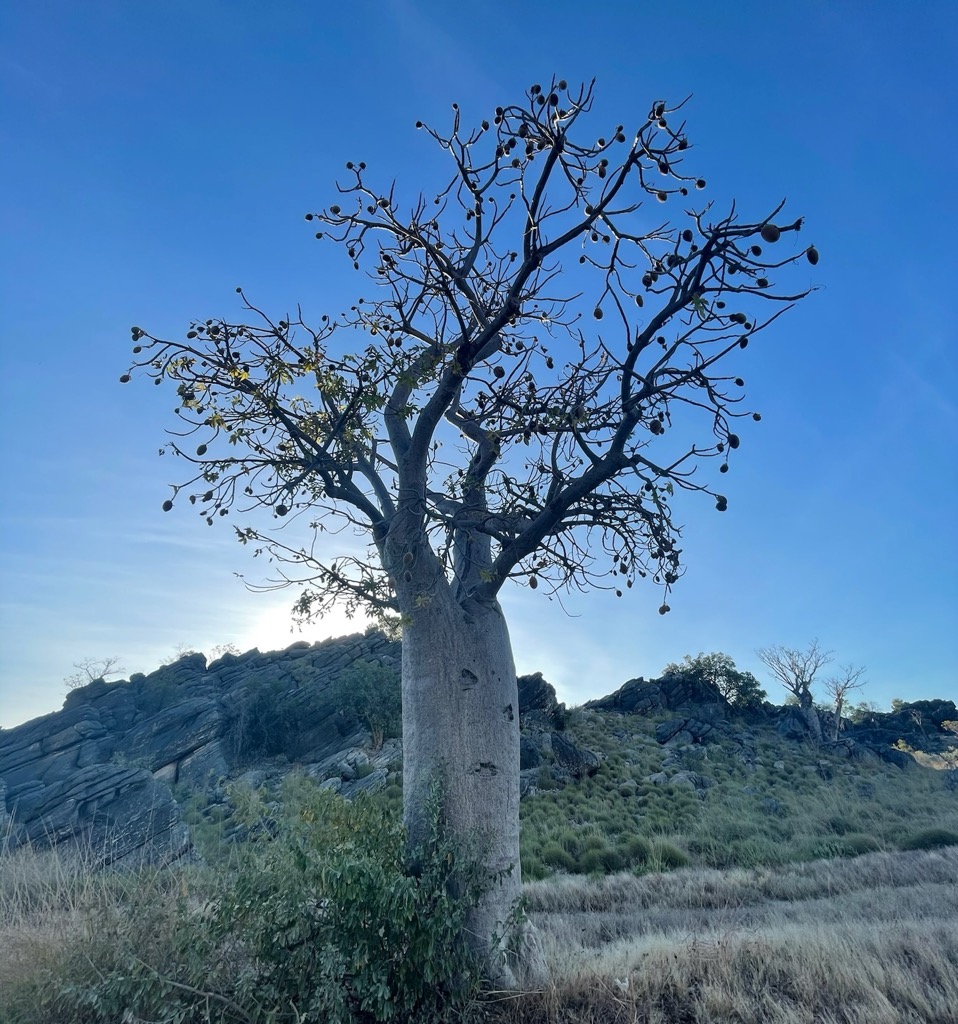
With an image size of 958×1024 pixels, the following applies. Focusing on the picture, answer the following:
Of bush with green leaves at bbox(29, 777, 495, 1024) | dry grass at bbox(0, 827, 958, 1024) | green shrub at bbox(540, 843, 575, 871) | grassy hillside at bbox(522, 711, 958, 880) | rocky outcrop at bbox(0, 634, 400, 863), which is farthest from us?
rocky outcrop at bbox(0, 634, 400, 863)

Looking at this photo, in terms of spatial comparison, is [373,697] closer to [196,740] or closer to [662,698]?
[196,740]

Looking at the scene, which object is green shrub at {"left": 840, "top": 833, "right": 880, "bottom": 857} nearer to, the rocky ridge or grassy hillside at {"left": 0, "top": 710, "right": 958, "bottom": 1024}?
grassy hillside at {"left": 0, "top": 710, "right": 958, "bottom": 1024}

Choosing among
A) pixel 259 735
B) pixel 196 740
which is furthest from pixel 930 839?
pixel 196 740

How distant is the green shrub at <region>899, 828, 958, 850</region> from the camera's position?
13.4 meters

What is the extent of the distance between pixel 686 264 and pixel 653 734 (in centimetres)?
2854

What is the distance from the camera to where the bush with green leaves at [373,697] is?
27.3m

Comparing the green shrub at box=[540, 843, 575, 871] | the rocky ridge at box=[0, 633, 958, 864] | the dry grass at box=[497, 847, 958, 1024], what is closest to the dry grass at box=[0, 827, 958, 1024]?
the dry grass at box=[497, 847, 958, 1024]

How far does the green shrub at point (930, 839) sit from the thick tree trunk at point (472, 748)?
1311cm

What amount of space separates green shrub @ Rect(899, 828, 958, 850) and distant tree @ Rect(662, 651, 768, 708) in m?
20.9

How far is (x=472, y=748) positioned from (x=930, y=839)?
14173 millimetres

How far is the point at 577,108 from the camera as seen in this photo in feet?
12.7

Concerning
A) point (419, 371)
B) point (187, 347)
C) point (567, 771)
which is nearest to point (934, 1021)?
point (419, 371)

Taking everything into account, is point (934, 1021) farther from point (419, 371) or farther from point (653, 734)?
point (653, 734)

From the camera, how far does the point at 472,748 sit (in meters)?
4.53
